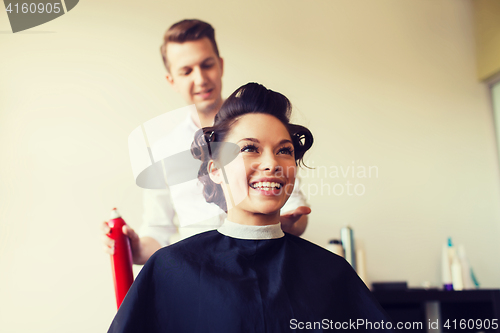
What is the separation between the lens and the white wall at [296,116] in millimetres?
1715

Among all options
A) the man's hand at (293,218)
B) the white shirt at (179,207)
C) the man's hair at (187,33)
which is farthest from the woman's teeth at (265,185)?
the man's hair at (187,33)

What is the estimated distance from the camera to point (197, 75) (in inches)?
69.8

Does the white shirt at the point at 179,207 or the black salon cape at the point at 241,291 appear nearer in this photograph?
the black salon cape at the point at 241,291

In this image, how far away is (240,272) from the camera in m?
1.07

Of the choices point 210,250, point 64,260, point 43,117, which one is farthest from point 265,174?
point 43,117

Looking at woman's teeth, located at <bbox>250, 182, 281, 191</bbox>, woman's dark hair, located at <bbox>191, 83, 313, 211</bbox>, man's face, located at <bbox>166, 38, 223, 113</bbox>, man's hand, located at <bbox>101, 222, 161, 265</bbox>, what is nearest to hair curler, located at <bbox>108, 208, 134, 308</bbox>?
man's hand, located at <bbox>101, 222, 161, 265</bbox>

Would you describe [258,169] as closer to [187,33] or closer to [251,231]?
[251,231]

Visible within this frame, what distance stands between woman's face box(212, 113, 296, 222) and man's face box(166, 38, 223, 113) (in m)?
0.64

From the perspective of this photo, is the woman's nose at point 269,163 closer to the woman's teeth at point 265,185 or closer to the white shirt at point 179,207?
the woman's teeth at point 265,185

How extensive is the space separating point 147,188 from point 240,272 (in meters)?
0.87

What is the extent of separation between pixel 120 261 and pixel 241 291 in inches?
16.9

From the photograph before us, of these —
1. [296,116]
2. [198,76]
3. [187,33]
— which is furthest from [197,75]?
[296,116]

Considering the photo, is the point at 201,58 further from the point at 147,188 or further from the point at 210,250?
the point at 210,250

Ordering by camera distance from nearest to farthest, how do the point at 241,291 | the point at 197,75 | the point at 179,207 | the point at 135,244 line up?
the point at 241,291, the point at 135,244, the point at 179,207, the point at 197,75
